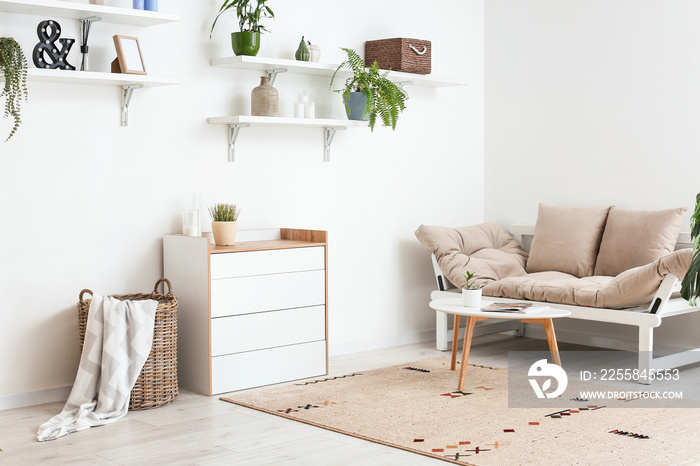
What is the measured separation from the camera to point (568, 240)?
5012 millimetres

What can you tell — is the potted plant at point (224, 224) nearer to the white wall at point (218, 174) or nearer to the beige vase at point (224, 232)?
the beige vase at point (224, 232)

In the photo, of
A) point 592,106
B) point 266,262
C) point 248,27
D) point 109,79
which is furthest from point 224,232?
point 592,106

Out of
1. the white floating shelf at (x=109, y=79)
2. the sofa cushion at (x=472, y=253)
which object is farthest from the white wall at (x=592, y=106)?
the white floating shelf at (x=109, y=79)

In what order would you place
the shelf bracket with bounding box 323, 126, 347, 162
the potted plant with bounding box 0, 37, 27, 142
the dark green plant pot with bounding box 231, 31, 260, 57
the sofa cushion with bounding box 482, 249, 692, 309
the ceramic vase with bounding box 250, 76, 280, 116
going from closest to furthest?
the potted plant with bounding box 0, 37, 27, 142, the sofa cushion with bounding box 482, 249, 692, 309, the dark green plant pot with bounding box 231, 31, 260, 57, the ceramic vase with bounding box 250, 76, 280, 116, the shelf bracket with bounding box 323, 126, 347, 162

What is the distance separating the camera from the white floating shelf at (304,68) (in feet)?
14.0

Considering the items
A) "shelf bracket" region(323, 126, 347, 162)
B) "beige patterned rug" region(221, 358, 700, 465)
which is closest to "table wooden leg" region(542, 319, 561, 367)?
"beige patterned rug" region(221, 358, 700, 465)

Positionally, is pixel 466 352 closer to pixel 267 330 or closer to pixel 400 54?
pixel 267 330

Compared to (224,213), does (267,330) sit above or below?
below

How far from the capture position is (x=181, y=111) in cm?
426

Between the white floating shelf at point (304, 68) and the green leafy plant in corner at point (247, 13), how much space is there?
170 millimetres

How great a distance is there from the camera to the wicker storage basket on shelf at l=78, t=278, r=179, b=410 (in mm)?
3705

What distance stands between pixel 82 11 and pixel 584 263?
10.1 ft

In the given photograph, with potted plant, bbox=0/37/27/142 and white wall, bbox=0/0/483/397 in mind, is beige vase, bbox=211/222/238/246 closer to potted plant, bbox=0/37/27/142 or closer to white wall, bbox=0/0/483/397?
white wall, bbox=0/0/483/397

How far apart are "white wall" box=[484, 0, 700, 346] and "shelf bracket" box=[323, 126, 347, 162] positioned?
4.72ft
